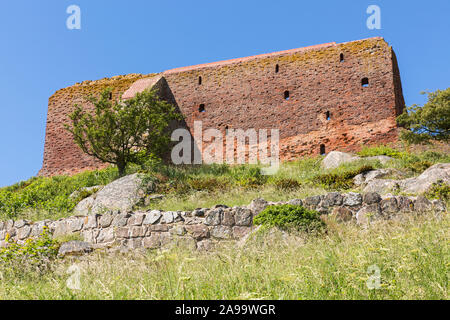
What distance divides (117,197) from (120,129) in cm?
394

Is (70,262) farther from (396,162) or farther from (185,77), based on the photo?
(185,77)

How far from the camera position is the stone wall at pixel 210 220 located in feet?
27.9

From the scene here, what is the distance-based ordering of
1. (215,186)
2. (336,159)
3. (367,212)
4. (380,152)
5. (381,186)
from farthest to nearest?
(380,152), (336,159), (215,186), (381,186), (367,212)

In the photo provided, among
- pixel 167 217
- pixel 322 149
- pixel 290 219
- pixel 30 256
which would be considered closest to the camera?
pixel 290 219

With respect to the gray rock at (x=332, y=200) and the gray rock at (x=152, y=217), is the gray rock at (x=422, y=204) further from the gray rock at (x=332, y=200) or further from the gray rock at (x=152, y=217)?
the gray rock at (x=152, y=217)

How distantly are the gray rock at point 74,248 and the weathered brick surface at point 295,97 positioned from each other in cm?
1323

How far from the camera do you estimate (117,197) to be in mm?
12625

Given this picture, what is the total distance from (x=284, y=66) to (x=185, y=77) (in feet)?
19.0

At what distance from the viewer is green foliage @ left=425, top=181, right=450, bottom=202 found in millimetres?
9156

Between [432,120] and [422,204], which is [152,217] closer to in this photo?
[422,204]

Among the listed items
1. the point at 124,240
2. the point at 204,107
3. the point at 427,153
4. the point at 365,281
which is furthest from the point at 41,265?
the point at 204,107

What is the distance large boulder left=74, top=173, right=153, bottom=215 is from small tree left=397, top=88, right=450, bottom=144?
10.5 m

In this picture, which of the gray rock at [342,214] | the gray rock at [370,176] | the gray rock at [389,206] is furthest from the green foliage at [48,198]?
the gray rock at [389,206]

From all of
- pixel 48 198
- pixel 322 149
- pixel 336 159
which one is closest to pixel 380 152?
pixel 336 159
